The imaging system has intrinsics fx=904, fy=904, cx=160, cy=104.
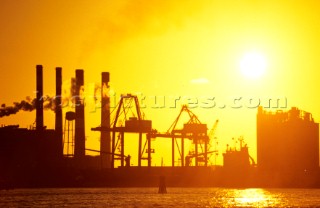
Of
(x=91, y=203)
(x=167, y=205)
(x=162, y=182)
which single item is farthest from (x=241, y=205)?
(x=162, y=182)

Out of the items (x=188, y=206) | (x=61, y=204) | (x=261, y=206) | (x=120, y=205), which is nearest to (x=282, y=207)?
(x=261, y=206)

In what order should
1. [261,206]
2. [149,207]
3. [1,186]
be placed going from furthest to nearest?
[1,186], [261,206], [149,207]

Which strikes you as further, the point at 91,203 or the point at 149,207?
the point at 91,203

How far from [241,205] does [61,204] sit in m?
28.1

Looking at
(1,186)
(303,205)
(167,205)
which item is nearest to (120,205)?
(167,205)

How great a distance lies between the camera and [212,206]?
136 m

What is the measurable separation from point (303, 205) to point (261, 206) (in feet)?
23.0

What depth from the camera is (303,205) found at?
14062 cm

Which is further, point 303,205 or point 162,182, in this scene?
point 162,182

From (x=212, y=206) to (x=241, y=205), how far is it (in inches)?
294

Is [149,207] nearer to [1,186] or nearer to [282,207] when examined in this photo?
[282,207]

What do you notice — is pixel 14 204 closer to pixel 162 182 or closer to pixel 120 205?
pixel 120 205

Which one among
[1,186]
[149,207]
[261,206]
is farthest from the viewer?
[1,186]

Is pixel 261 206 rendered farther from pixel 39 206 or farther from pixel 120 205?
pixel 39 206
